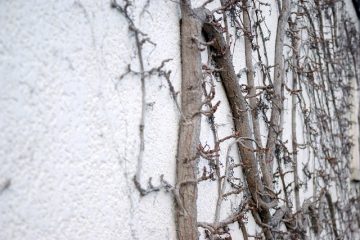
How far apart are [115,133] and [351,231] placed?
2.66m

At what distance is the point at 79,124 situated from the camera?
809 millimetres

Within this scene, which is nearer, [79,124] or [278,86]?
[79,124]

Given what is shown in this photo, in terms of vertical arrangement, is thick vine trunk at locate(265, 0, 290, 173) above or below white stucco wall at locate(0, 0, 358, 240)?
above

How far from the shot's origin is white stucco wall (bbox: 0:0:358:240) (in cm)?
68

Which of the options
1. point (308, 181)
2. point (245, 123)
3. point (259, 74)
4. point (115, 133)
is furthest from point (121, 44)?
point (308, 181)

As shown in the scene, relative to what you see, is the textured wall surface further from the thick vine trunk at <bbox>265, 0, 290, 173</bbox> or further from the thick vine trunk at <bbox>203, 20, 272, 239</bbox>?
the thick vine trunk at <bbox>265, 0, 290, 173</bbox>

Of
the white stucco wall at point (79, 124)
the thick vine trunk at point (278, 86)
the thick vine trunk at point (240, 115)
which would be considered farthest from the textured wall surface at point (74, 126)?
the thick vine trunk at point (278, 86)

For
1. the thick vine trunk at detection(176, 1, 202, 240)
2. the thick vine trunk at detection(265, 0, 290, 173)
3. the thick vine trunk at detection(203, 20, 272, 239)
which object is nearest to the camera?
the thick vine trunk at detection(176, 1, 202, 240)

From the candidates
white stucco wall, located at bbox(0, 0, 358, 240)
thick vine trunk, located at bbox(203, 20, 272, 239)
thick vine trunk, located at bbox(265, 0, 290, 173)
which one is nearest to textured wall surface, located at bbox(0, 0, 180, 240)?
white stucco wall, located at bbox(0, 0, 358, 240)

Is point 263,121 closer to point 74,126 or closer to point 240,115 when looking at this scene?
point 240,115

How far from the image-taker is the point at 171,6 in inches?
45.1

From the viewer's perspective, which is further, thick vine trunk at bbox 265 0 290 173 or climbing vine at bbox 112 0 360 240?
thick vine trunk at bbox 265 0 290 173

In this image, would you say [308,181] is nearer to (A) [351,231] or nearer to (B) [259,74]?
(B) [259,74]

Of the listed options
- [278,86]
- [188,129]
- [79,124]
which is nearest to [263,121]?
[278,86]
